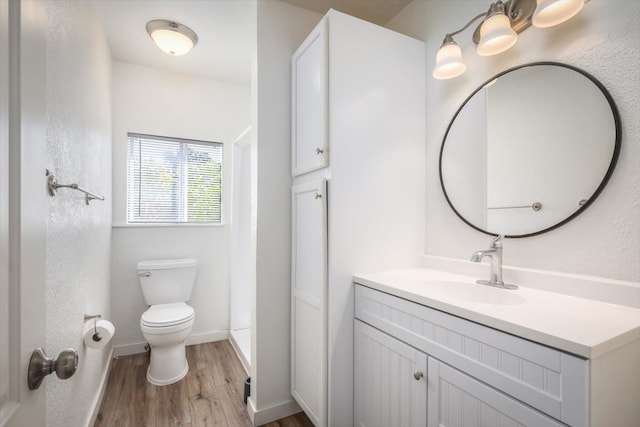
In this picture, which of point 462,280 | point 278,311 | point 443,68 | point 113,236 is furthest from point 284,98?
point 113,236

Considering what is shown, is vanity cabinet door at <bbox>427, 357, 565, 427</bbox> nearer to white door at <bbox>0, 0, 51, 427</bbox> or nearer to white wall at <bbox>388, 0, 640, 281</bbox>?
white wall at <bbox>388, 0, 640, 281</bbox>

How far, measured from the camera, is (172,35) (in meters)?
2.04

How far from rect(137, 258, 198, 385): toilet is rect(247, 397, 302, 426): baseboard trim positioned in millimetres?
736

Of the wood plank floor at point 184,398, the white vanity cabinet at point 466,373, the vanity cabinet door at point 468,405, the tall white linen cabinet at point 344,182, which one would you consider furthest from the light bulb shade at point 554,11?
the wood plank floor at point 184,398

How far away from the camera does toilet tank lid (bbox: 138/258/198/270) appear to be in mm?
2473

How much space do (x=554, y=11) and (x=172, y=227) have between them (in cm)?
285

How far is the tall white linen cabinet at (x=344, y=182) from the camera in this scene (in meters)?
1.45

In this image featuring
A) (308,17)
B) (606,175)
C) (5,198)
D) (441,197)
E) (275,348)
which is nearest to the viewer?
(5,198)

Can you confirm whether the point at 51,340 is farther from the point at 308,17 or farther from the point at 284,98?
the point at 308,17

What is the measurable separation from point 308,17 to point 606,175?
1762 millimetres

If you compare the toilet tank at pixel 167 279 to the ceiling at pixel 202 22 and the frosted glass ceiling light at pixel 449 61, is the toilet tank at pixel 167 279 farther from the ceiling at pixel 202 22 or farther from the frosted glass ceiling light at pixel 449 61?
the frosted glass ceiling light at pixel 449 61

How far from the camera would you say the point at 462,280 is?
4.68ft

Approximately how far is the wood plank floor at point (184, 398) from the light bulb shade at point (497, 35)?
6.93 ft

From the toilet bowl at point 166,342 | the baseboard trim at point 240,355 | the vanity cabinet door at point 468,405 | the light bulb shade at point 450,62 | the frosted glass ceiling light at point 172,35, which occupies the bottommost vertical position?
the baseboard trim at point 240,355
